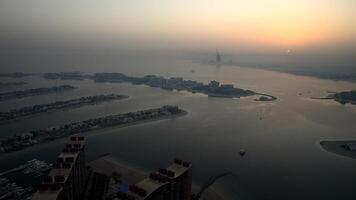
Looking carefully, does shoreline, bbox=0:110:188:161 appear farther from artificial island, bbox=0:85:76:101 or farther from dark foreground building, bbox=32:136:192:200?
artificial island, bbox=0:85:76:101

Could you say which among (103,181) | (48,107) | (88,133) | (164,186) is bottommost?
(103,181)

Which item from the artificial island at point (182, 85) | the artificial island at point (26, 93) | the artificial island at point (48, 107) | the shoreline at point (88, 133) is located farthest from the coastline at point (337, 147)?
the artificial island at point (26, 93)

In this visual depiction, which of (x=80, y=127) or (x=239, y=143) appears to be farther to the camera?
Answer: (x=80, y=127)

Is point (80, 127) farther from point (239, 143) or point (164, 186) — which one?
point (164, 186)

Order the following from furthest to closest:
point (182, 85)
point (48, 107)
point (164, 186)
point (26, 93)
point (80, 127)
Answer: point (182, 85)
point (26, 93)
point (48, 107)
point (80, 127)
point (164, 186)

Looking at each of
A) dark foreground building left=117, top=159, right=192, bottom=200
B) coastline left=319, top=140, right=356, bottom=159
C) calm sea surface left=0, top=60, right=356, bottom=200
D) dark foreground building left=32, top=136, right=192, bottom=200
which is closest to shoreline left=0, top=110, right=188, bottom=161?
calm sea surface left=0, top=60, right=356, bottom=200

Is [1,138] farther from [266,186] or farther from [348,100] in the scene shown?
[348,100]

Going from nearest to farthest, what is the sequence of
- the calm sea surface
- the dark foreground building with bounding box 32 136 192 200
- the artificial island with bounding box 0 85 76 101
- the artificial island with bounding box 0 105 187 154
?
the dark foreground building with bounding box 32 136 192 200 → the calm sea surface → the artificial island with bounding box 0 105 187 154 → the artificial island with bounding box 0 85 76 101

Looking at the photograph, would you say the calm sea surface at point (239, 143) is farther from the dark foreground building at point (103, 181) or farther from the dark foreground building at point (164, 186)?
the dark foreground building at point (164, 186)

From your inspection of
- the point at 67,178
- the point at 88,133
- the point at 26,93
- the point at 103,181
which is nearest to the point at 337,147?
the point at 103,181
